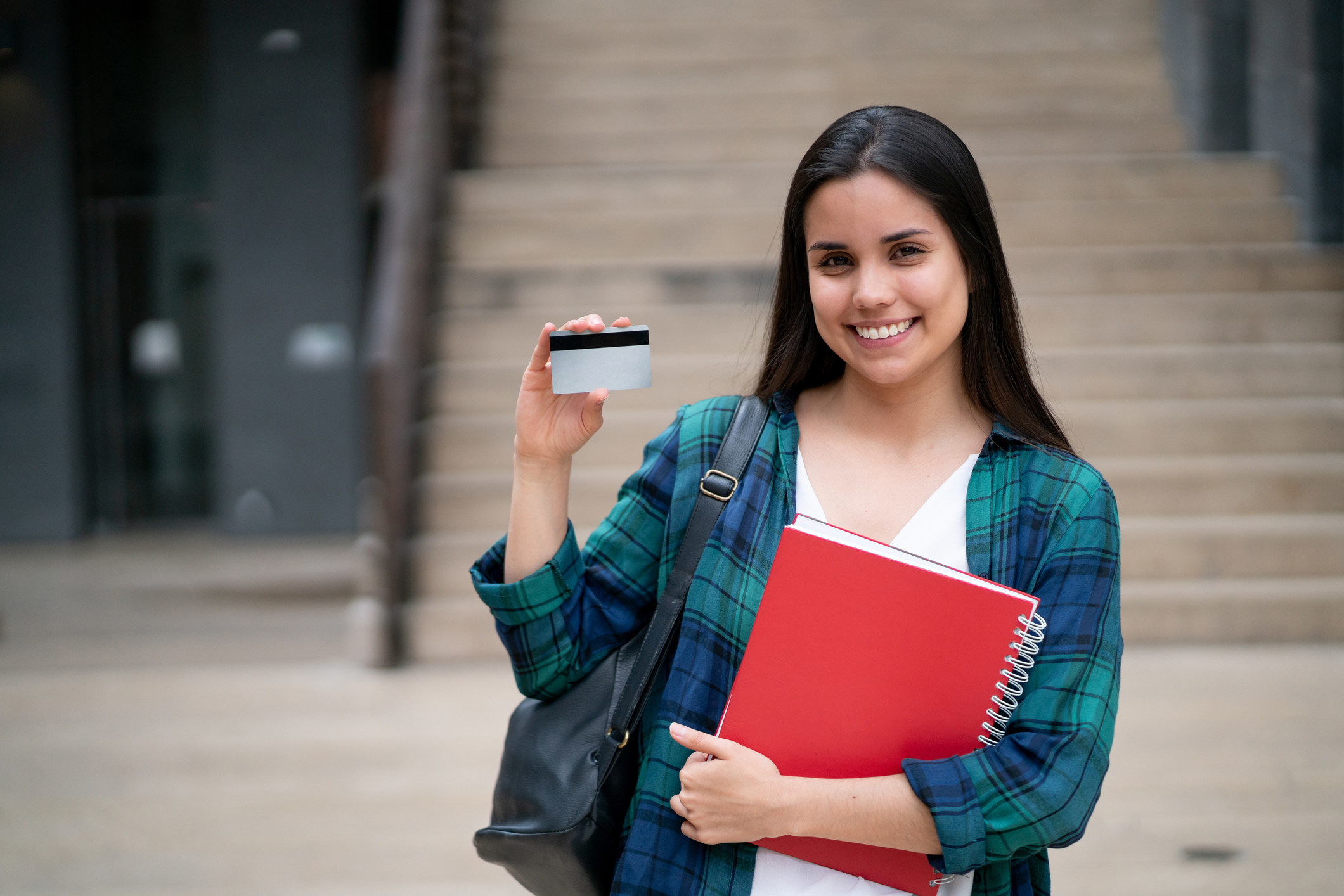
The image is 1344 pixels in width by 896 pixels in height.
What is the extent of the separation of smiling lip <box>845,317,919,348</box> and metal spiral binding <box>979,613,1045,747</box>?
0.37 m

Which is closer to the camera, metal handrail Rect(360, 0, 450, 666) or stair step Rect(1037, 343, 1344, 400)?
metal handrail Rect(360, 0, 450, 666)

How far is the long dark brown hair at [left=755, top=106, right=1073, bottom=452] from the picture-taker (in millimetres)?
1379

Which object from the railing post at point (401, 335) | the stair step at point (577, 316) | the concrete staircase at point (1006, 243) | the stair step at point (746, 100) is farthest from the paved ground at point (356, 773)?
the stair step at point (746, 100)

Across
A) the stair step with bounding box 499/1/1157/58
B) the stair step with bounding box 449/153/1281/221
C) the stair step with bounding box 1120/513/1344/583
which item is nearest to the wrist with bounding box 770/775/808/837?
the stair step with bounding box 1120/513/1344/583

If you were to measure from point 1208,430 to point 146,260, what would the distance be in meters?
9.02

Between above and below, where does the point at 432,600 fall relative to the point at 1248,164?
below

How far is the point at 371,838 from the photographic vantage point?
336cm

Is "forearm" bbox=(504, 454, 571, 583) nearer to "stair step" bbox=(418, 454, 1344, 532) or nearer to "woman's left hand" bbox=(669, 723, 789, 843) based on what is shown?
"woman's left hand" bbox=(669, 723, 789, 843)

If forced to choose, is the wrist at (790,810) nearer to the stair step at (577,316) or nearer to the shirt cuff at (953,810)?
the shirt cuff at (953,810)

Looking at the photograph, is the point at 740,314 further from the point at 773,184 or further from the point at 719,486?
the point at 719,486

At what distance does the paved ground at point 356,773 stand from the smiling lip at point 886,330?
2.15 metres

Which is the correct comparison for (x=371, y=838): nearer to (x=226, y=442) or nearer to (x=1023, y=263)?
(x=1023, y=263)

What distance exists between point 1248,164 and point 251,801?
6.27 metres

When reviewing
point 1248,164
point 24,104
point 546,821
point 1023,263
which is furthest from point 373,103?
point 546,821
